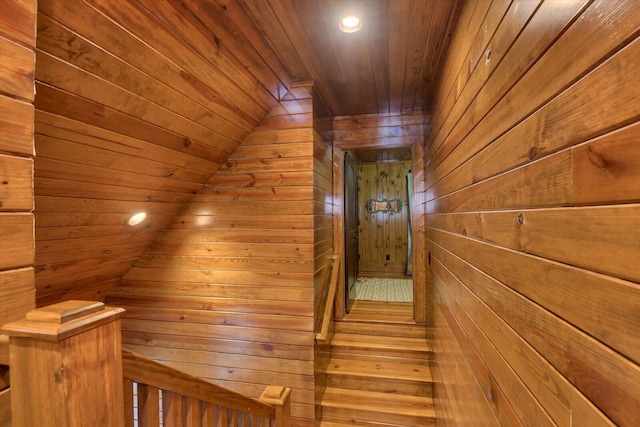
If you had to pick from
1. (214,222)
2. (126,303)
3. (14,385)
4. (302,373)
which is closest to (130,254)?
(126,303)

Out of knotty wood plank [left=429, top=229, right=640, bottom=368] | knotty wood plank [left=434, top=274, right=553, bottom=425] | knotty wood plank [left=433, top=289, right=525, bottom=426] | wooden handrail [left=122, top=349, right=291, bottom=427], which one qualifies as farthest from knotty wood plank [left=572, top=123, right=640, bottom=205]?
wooden handrail [left=122, top=349, right=291, bottom=427]

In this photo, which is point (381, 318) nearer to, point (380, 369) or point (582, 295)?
point (380, 369)

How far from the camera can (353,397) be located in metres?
2.56

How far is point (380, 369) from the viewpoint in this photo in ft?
8.95

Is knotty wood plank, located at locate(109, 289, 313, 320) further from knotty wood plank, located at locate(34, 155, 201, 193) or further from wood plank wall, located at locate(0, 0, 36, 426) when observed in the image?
wood plank wall, located at locate(0, 0, 36, 426)

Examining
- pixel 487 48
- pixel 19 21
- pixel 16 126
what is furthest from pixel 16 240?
pixel 487 48

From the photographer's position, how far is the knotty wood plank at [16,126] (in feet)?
2.26

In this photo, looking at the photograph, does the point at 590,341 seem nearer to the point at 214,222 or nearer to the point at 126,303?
the point at 214,222

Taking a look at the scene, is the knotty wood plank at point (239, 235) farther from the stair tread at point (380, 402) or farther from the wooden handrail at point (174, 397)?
the stair tread at point (380, 402)

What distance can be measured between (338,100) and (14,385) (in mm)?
2660

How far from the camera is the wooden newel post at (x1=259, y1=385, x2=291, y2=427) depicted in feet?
4.78

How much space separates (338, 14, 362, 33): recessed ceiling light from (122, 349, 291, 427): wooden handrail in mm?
1736

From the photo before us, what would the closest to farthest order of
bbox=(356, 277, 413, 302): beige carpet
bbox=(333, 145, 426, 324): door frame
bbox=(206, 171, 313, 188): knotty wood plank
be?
1. bbox=(206, 171, 313, 188): knotty wood plank
2. bbox=(333, 145, 426, 324): door frame
3. bbox=(356, 277, 413, 302): beige carpet

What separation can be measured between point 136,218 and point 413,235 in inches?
99.5
